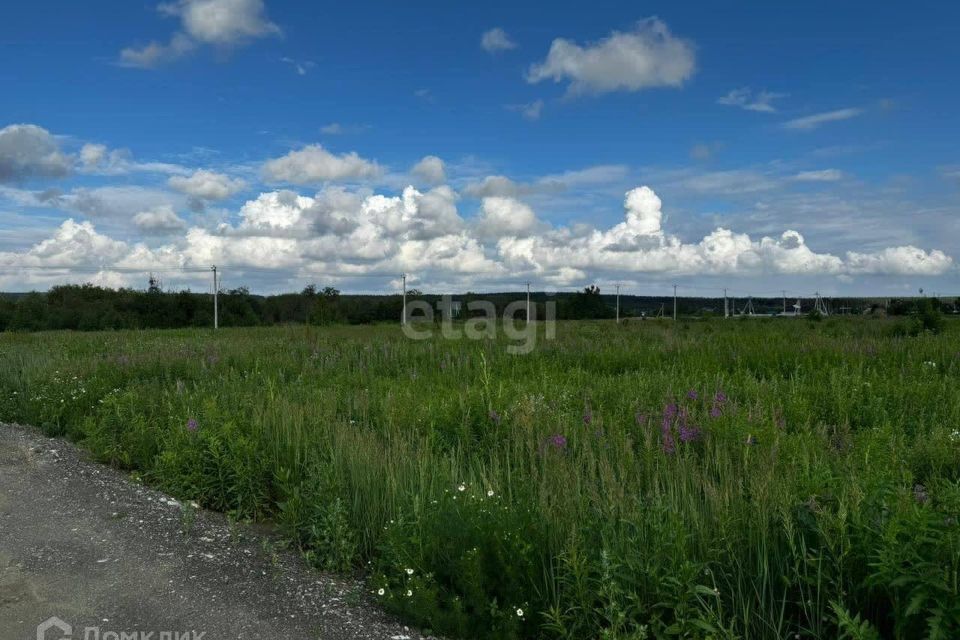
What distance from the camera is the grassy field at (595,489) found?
3.31 m

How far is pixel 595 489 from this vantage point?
4.11 meters

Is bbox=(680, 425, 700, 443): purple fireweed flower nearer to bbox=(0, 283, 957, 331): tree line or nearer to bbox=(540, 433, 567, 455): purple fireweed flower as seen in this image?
bbox=(540, 433, 567, 455): purple fireweed flower

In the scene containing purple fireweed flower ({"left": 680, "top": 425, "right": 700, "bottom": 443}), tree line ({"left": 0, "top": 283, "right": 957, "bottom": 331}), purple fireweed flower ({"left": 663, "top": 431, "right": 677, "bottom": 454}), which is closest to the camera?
purple fireweed flower ({"left": 663, "top": 431, "right": 677, "bottom": 454})

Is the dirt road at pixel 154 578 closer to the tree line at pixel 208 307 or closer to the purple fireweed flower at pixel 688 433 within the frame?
the purple fireweed flower at pixel 688 433

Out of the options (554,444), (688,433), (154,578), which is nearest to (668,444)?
(688,433)

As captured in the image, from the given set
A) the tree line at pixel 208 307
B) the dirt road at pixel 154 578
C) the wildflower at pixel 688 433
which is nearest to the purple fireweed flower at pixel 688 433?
the wildflower at pixel 688 433

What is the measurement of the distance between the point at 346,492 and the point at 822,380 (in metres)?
7.12

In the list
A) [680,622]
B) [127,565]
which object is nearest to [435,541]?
[680,622]

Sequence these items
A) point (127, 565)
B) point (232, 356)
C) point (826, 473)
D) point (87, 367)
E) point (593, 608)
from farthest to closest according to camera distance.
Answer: point (232, 356) → point (87, 367) → point (127, 565) → point (826, 473) → point (593, 608)

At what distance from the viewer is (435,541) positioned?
396cm

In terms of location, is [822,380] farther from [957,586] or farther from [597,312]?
[597,312]

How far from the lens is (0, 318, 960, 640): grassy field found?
10.9 ft

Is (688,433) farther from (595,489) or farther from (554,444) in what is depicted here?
(595,489)

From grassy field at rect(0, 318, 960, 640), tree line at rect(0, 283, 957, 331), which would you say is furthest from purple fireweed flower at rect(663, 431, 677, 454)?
tree line at rect(0, 283, 957, 331)
